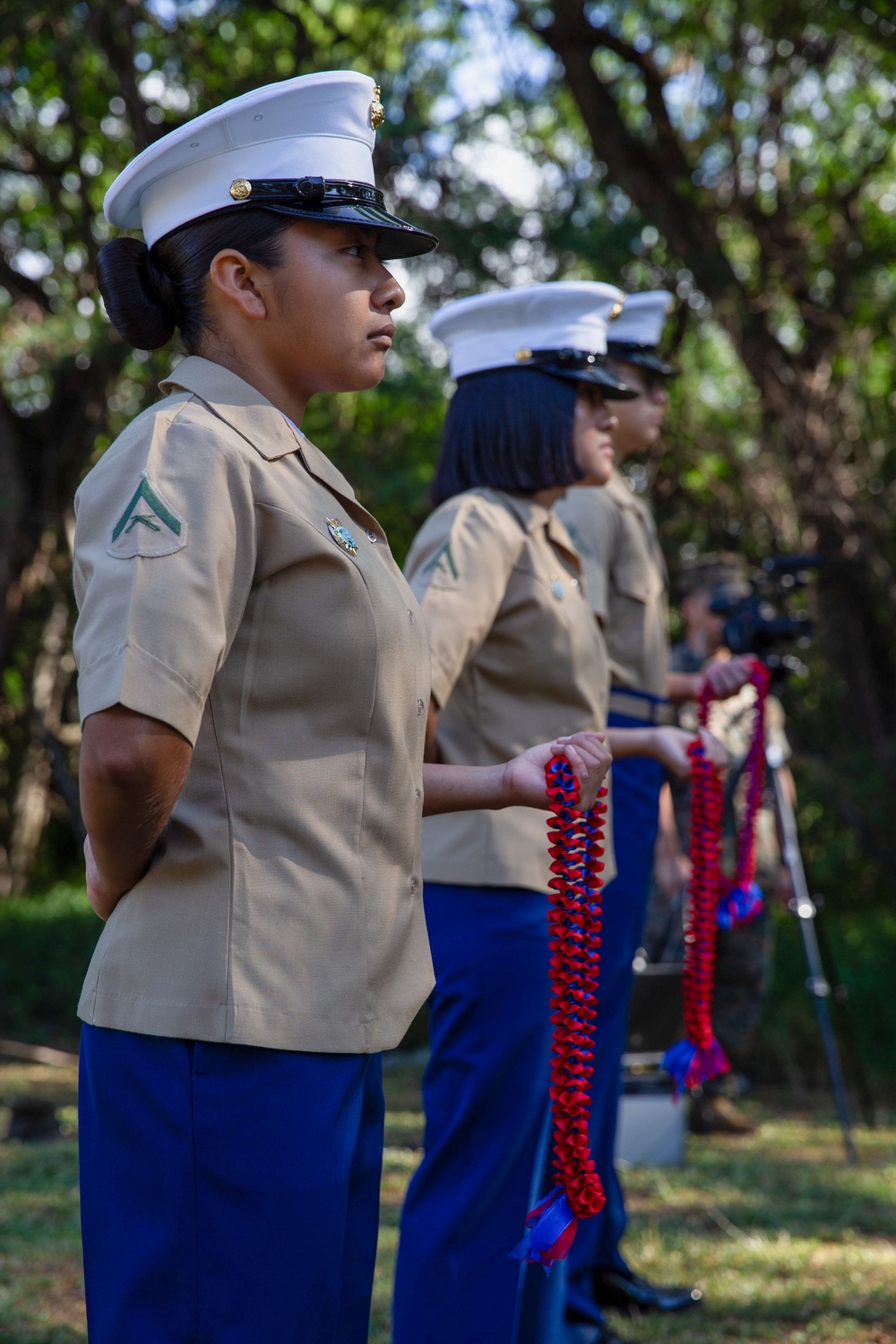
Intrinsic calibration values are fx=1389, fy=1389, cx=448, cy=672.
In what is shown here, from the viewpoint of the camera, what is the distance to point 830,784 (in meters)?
7.70

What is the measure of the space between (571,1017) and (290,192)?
1.16 metres

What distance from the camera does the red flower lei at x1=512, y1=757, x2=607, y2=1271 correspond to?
72.4 inches

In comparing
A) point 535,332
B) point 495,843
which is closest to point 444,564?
point 495,843

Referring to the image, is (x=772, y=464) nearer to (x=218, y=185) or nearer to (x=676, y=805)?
(x=676, y=805)

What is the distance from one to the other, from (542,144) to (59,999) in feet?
18.4

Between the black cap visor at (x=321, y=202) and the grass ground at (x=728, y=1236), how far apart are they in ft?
5.93

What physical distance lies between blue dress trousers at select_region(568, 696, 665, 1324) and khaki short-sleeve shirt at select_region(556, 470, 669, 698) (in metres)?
0.14

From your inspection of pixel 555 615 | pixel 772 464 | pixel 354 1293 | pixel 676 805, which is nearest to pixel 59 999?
pixel 676 805

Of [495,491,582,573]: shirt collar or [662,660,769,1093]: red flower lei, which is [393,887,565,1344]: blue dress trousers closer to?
[662,660,769,1093]: red flower lei

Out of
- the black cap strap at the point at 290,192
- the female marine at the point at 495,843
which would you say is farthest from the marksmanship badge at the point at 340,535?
the female marine at the point at 495,843

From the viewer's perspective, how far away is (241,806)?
4.57ft

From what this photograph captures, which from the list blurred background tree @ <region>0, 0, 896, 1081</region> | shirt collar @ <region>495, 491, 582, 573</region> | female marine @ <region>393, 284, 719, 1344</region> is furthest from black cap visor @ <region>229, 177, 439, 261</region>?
blurred background tree @ <region>0, 0, 896, 1081</region>

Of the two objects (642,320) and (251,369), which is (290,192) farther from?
(642,320)

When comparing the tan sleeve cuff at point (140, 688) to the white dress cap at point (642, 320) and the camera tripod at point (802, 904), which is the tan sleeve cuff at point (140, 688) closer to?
the white dress cap at point (642, 320)
